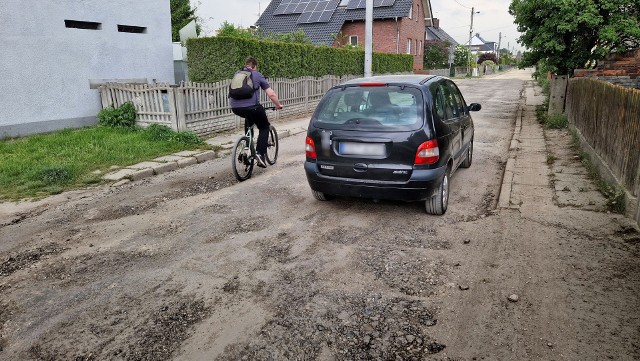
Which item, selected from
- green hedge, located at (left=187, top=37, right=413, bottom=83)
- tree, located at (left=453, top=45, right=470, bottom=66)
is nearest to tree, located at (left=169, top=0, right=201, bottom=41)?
green hedge, located at (left=187, top=37, right=413, bottom=83)

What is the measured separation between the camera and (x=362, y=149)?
509cm

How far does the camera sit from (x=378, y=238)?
4727 mm

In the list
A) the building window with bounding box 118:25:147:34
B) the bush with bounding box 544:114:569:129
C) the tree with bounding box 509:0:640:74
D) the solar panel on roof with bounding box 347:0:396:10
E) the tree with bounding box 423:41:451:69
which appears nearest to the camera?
the tree with bounding box 509:0:640:74

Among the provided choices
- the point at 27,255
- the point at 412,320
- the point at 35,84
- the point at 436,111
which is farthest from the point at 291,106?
the point at 412,320

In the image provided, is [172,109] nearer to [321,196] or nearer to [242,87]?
[242,87]

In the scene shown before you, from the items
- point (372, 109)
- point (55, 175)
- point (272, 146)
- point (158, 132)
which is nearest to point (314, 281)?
point (372, 109)

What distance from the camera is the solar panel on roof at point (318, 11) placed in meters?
33.5

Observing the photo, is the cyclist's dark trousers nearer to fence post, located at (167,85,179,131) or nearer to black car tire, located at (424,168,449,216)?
black car tire, located at (424,168,449,216)

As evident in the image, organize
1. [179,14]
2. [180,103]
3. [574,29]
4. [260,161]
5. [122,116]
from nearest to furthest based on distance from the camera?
[260,161], [180,103], [122,116], [574,29], [179,14]

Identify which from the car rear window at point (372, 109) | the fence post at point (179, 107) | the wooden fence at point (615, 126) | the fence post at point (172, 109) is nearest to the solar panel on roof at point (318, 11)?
the fence post at point (179, 107)

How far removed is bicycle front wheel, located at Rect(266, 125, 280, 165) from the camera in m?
8.24

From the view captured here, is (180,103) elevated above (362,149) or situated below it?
above

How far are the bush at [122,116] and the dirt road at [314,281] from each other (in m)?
4.95

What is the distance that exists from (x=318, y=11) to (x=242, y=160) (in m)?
29.6
